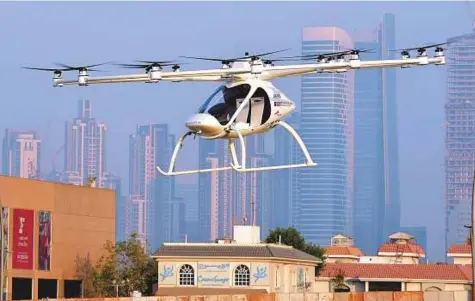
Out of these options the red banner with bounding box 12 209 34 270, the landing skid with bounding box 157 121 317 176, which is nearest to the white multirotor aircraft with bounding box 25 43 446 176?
the landing skid with bounding box 157 121 317 176

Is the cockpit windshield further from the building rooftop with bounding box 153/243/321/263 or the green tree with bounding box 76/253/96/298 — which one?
the green tree with bounding box 76/253/96/298

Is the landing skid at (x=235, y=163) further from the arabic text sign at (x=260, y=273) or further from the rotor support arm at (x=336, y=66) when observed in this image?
the arabic text sign at (x=260, y=273)

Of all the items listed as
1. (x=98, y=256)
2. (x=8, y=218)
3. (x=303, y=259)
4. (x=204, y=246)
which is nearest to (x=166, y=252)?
(x=204, y=246)

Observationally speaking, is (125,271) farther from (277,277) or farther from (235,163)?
(235,163)

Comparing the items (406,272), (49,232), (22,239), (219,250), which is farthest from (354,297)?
(406,272)

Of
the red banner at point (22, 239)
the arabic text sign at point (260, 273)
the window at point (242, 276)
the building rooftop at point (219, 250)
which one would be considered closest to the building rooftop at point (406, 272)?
the red banner at point (22, 239)

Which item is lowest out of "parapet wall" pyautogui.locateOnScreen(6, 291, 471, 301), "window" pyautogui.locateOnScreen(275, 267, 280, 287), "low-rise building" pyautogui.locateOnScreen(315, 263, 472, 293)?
"parapet wall" pyautogui.locateOnScreen(6, 291, 471, 301)
